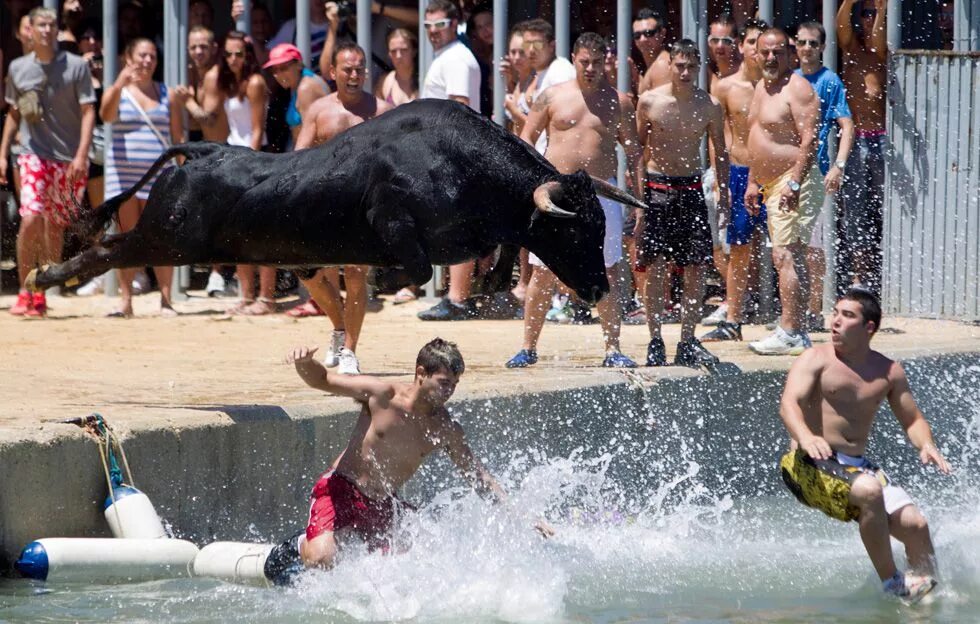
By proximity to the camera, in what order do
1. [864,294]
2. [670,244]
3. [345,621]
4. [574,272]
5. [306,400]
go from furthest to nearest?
[670,244] < [306,400] < [574,272] < [864,294] < [345,621]

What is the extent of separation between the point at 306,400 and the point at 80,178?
4.94 m

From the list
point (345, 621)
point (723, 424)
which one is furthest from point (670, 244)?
point (345, 621)

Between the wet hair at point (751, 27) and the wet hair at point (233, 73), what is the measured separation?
3.56 metres

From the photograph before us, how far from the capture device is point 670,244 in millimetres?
10492

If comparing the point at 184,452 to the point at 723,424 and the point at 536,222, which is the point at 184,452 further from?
the point at 723,424

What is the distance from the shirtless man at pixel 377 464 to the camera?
23.7ft

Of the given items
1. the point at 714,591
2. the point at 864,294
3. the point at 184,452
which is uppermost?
the point at 864,294

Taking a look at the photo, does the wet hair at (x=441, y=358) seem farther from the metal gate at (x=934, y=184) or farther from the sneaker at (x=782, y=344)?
the metal gate at (x=934, y=184)

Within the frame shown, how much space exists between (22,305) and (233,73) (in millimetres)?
2312

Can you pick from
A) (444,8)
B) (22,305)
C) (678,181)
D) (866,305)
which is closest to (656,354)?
(678,181)

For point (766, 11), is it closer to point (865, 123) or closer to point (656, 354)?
point (865, 123)

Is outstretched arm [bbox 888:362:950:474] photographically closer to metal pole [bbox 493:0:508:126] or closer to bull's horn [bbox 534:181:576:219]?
bull's horn [bbox 534:181:576:219]

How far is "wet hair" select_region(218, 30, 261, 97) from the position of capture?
13.2 metres

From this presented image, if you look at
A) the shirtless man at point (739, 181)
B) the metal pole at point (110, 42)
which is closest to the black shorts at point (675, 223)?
the shirtless man at point (739, 181)
